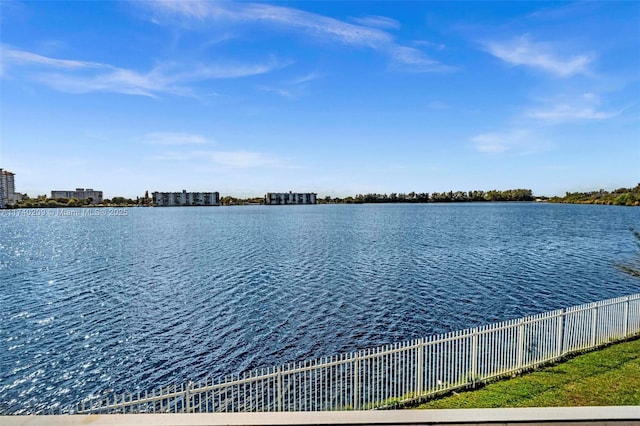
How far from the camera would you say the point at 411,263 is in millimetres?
36906

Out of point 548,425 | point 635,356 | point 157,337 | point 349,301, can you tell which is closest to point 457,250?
point 349,301

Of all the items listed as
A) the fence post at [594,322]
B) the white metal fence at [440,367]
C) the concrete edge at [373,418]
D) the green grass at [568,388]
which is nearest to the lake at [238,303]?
the white metal fence at [440,367]

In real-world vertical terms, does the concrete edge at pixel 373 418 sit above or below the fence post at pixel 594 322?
above

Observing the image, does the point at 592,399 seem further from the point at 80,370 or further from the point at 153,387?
the point at 80,370

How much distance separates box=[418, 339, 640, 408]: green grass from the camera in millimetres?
9836

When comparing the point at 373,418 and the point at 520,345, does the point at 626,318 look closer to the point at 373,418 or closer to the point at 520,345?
the point at 520,345

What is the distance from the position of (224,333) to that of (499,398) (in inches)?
520

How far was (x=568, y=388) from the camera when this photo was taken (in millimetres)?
10586

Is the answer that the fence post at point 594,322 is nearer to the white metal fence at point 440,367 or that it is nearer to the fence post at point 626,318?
the white metal fence at point 440,367

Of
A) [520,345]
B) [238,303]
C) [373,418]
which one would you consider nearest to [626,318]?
[520,345]

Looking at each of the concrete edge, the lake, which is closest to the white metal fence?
the lake

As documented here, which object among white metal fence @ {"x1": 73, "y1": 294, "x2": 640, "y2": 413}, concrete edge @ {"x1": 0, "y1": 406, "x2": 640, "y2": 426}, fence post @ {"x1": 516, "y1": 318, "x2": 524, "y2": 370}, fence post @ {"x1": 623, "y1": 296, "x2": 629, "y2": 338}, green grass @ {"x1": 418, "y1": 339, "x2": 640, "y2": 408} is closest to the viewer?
concrete edge @ {"x1": 0, "y1": 406, "x2": 640, "y2": 426}

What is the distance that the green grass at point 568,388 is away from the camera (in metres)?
9.84

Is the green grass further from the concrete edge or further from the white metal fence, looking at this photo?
the concrete edge
